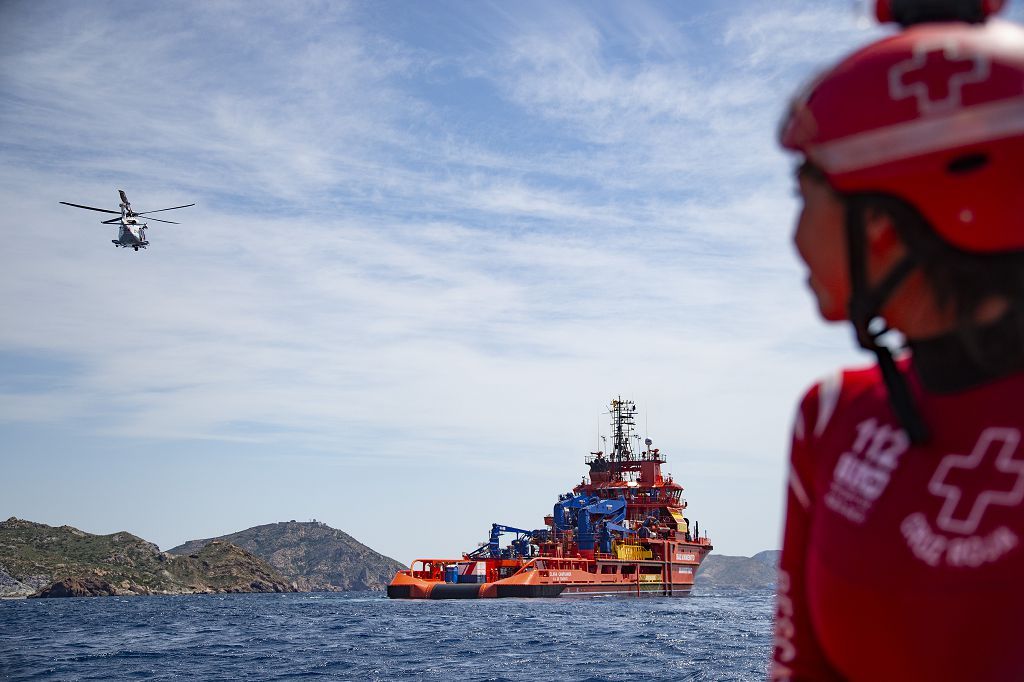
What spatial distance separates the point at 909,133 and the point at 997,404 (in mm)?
372

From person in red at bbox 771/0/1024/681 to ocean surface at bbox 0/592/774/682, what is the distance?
23026mm

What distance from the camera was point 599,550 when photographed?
74250 millimetres

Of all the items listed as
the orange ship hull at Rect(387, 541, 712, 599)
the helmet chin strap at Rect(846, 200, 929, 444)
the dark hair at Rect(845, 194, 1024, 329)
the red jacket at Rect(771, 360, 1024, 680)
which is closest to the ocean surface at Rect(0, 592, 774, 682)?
the orange ship hull at Rect(387, 541, 712, 599)

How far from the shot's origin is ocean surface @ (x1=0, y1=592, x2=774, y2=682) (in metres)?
25.4

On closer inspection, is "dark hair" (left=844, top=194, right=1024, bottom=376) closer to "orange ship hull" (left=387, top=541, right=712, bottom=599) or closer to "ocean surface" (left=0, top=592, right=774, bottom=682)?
"ocean surface" (left=0, top=592, right=774, bottom=682)

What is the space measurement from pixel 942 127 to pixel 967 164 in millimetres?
57

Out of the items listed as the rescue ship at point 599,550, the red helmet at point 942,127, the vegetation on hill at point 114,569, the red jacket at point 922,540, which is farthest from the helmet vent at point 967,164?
the vegetation on hill at point 114,569

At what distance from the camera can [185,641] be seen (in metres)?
38.6

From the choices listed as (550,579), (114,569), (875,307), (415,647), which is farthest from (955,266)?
(114,569)

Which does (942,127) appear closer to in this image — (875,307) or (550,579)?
(875,307)

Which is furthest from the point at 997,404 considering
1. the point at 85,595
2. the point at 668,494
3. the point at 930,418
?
the point at 85,595

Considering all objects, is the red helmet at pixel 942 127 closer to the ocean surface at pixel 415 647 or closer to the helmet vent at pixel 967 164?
the helmet vent at pixel 967 164

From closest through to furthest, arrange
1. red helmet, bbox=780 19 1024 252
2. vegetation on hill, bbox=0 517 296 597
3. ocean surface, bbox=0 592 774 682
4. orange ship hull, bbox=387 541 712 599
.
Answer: red helmet, bbox=780 19 1024 252
ocean surface, bbox=0 592 774 682
orange ship hull, bbox=387 541 712 599
vegetation on hill, bbox=0 517 296 597

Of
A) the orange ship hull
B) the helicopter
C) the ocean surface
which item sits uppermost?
the helicopter
